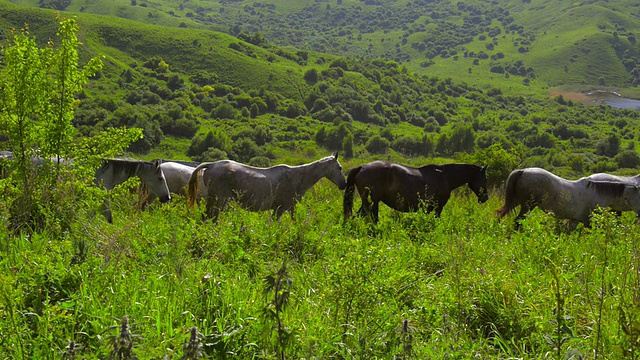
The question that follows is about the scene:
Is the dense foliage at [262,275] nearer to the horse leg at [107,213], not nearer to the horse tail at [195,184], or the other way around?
the horse leg at [107,213]

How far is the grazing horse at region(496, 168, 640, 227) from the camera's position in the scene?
1105 centimetres

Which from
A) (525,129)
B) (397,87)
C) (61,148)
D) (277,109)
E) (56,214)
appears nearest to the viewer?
(56,214)

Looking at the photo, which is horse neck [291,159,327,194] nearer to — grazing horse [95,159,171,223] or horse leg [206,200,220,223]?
horse leg [206,200,220,223]

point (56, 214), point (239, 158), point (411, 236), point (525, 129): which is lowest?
point (239, 158)

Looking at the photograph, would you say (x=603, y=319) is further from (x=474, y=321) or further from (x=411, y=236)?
(x=411, y=236)

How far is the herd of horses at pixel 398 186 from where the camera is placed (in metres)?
10.3

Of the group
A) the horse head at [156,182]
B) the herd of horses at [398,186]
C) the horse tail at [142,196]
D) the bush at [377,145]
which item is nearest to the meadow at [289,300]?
the horse tail at [142,196]

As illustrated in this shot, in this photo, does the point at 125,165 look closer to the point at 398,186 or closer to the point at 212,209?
the point at 212,209

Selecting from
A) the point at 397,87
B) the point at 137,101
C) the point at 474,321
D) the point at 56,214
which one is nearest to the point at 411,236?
the point at 474,321

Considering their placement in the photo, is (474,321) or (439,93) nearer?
(474,321)

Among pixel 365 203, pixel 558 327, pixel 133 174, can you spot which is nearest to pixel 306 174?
pixel 365 203

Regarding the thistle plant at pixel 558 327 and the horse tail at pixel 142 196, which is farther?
the horse tail at pixel 142 196

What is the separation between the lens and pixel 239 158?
7538 cm

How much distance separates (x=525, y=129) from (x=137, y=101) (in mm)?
84034
